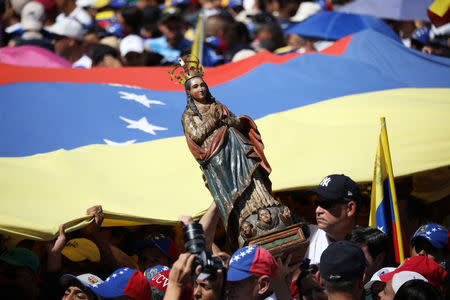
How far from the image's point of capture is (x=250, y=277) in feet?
14.6

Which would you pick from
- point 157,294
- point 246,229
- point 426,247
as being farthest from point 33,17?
point 426,247

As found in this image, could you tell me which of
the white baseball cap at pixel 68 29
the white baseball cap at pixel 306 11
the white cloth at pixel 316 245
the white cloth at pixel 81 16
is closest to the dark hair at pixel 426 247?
the white cloth at pixel 316 245

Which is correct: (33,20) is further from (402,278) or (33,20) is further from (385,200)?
(402,278)

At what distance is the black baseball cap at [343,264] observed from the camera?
3971 mm

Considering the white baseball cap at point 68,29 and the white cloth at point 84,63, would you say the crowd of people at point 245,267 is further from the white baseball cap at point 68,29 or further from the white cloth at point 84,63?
the white baseball cap at point 68,29

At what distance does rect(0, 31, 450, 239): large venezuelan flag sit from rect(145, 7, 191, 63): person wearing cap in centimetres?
196

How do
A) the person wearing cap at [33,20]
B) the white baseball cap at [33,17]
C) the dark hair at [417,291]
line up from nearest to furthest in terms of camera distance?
the dark hair at [417,291], the person wearing cap at [33,20], the white baseball cap at [33,17]

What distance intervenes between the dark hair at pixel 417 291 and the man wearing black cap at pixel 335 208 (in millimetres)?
1578

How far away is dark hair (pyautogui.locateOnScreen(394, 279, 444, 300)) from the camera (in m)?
4.13

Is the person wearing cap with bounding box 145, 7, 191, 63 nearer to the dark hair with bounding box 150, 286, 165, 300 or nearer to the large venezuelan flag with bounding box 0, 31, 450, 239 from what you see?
the large venezuelan flag with bounding box 0, 31, 450, 239

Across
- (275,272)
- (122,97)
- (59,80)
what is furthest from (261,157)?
(59,80)

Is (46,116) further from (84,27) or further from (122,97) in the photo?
(84,27)

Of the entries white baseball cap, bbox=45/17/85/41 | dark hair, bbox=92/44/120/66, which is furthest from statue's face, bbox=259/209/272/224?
white baseball cap, bbox=45/17/85/41

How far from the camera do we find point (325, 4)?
14.3 meters
